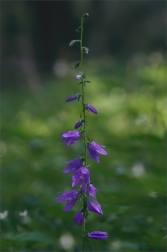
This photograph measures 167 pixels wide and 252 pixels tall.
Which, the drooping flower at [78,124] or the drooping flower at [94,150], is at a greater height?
the drooping flower at [78,124]

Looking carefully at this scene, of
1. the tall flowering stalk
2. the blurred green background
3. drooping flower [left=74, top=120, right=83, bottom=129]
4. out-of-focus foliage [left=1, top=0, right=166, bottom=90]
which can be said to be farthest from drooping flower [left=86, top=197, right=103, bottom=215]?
out-of-focus foliage [left=1, top=0, right=166, bottom=90]

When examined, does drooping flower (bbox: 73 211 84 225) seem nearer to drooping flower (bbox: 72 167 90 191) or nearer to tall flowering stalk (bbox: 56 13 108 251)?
tall flowering stalk (bbox: 56 13 108 251)

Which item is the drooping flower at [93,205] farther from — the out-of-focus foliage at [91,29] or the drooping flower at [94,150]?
the out-of-focus foliage at [91,29]

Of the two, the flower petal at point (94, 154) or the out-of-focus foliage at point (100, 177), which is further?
the out-of-focus foliage at point (100, 177)

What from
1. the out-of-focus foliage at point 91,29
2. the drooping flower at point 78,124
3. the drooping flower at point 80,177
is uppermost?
the out-of-focus foliage at point 91,29

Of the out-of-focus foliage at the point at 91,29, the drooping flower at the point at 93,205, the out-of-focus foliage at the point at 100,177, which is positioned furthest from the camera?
the out-of-focus foliage at the point at 91,29

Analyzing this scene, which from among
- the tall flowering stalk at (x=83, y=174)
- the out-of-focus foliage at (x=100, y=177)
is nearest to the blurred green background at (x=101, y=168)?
the out-of-focus foliage at (x=100, y=177)

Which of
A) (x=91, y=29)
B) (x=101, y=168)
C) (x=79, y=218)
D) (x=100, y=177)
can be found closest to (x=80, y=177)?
(x=79, y=218)

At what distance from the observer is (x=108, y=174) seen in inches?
139

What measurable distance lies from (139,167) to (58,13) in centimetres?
2261

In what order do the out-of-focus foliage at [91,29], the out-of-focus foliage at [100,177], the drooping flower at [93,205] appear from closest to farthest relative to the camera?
the drooping flower at [93,205] → the out-of-focus foliage at [100,177] → the out-of-focus foliage at [91,29]

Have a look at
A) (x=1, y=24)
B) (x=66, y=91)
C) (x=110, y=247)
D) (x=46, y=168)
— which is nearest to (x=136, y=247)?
(x=110, y=247)

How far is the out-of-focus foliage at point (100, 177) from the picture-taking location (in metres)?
2.83

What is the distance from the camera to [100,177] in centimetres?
496
